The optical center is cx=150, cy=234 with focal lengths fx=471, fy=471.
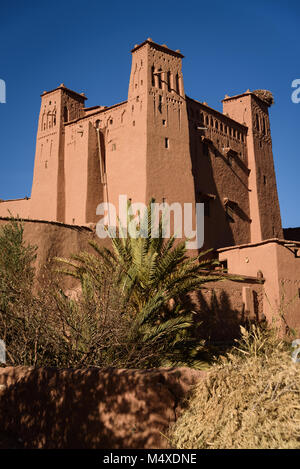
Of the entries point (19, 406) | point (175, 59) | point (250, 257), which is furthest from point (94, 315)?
point (175, 59)

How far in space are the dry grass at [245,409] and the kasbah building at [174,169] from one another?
8.59 metres

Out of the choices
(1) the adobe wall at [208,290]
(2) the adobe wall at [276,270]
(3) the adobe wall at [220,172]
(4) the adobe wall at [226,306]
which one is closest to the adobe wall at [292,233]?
(3) the adobe wall at [220,172]

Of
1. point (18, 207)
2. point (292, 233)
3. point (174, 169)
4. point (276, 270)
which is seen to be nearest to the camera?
point (276, 270)

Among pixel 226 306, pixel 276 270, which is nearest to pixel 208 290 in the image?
pixel 226 306

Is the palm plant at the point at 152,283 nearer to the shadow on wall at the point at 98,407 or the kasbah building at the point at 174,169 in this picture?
the shadow on wall at the point at 98,407

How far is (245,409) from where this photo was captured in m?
4.38

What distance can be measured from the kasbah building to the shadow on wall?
818 centimetres

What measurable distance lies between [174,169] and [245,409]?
47.3ft

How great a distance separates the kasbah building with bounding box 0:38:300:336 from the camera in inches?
588

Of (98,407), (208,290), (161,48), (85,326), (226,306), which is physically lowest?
(98,407)

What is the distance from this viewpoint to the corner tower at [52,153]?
21125 mm

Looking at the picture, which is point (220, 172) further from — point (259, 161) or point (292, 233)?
point (292, 233)
